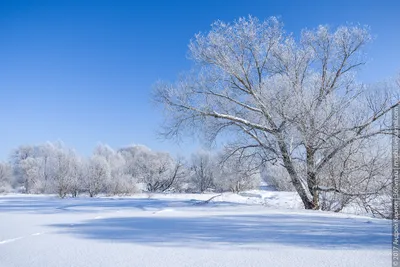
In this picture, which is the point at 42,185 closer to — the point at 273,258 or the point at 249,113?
the point at 249,113

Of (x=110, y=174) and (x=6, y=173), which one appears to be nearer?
(x=110, y=174)

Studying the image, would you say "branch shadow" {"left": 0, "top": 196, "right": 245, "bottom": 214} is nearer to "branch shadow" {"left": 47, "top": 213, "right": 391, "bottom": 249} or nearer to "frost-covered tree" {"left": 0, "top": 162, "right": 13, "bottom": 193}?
"branch shadow" {"left": 47, "top": 213, "right": 391, "bottom": 249}

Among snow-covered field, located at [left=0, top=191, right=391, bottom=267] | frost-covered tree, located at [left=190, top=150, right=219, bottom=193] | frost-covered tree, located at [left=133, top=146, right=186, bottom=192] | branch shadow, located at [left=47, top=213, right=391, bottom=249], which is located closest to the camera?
snow-covered field, located at [left=0, top=191, right=391, bottom=267]

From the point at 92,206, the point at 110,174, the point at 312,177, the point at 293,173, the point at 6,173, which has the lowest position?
the point at 92,206

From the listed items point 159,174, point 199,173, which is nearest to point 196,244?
point 159,174

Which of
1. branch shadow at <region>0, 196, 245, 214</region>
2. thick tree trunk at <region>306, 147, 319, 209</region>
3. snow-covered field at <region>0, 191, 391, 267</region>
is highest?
thick tree trunk at <region>306, 147, 319, 209</region>

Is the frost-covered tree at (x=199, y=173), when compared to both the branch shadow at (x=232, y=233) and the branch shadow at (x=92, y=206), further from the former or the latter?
the branch shadow at (x=232, y=233)

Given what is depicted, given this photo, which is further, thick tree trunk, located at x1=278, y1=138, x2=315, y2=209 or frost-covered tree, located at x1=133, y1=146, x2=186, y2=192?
frost-covered tree, located at x1=133, y1=146, x2=186, y2=192

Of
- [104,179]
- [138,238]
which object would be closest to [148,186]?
[104,179]

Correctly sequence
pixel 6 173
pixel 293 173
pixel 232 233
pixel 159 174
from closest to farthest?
pixel 232 233 < pixel 293 173 < pixel 159 174 < pixel 6 173

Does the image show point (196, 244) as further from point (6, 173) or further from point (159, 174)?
point (6, 173)

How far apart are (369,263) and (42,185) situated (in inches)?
1411

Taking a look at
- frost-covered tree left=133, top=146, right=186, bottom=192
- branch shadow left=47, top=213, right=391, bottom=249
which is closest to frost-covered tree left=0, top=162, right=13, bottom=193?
frost-covered tree left=133, top=146, right=186, bottom=192

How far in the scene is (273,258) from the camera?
2725mm
